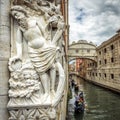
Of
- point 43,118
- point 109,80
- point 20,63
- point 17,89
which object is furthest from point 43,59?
point 109,80

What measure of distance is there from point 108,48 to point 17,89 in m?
26.9

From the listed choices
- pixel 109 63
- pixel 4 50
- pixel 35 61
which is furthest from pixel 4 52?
pixel 109 63

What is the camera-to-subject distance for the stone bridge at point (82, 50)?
35.1 meters

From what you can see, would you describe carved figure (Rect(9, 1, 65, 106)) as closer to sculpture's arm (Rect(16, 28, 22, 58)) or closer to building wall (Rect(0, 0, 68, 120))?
sculpture's arm (Rect(16, 28, 22, 58))

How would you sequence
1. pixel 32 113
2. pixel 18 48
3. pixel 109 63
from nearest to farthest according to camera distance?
1. pixel 32 113
2. pixel 18 48
3. pixel 109 63

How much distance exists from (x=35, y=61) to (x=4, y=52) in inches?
15.8

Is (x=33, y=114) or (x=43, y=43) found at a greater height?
(x=43, y=43)

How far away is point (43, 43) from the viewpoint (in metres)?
2.42

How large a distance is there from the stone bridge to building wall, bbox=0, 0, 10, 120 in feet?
105

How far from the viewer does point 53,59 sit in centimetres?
240

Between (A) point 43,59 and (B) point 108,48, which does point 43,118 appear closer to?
(A) point 43,59

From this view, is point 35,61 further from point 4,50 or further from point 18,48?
point 4,50

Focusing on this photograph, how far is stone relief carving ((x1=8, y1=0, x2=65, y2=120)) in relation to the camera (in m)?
2.35

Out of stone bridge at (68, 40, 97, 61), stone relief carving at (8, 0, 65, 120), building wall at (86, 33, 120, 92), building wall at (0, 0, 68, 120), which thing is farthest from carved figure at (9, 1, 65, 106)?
stone bridge at (68, 40, 97, 61)
